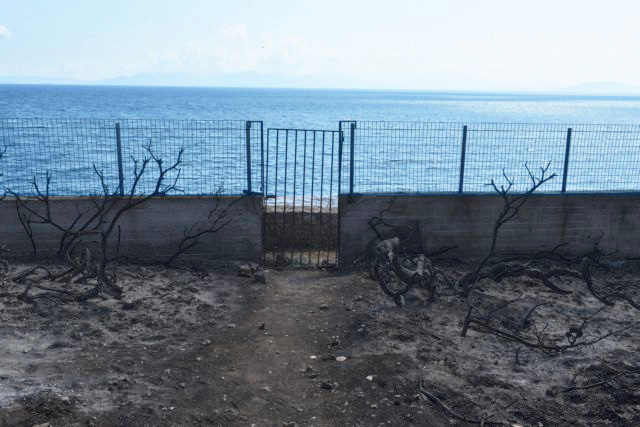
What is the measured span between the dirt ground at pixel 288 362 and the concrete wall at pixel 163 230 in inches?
46.7

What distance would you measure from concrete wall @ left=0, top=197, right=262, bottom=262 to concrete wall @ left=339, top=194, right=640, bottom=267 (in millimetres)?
1728

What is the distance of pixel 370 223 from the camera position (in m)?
11.8

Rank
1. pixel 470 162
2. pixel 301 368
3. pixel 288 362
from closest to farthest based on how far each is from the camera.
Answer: pixel 301 368 → pixel 288 362 → pixel 470 162

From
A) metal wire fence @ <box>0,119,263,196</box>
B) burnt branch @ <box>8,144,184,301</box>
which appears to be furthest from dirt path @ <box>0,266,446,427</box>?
metal wire fence @ <box>0,119,263,196</box>

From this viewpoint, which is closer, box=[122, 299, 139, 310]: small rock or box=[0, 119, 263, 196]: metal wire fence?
box=[122, 299, 139, 310]: small rock

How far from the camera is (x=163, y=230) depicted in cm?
1150

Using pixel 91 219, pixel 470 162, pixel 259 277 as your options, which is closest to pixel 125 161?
pixel 91 219

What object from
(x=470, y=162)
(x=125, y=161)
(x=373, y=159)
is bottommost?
(x=373, y=159)

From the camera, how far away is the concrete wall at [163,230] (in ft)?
37.1

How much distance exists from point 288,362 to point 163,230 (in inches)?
188

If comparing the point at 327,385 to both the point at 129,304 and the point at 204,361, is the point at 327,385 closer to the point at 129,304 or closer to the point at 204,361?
the point at 204,361

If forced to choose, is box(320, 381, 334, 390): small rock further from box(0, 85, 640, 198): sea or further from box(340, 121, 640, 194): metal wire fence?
box(340, 121, 640, 194): metal wire fence

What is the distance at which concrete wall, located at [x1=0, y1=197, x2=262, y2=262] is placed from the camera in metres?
11.3

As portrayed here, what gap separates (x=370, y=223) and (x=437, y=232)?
1.34m
